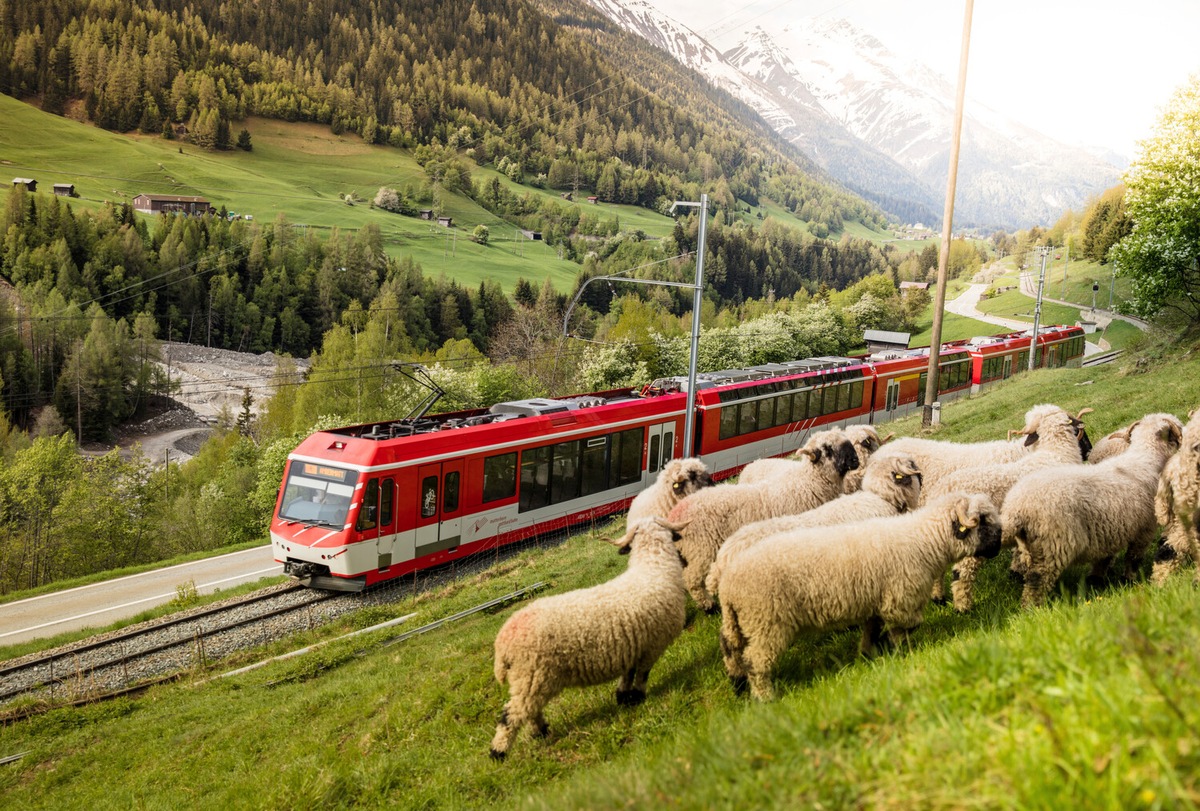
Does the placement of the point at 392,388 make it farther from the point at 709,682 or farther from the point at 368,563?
the point at 709,682

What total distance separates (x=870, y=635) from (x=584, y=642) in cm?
282

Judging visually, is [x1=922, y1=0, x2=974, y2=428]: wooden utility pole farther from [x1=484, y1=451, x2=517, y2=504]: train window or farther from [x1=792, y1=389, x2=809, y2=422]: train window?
[x1=484, y1=451, x2=517, y2=504]: train window

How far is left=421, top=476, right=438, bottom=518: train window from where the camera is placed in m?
18.2

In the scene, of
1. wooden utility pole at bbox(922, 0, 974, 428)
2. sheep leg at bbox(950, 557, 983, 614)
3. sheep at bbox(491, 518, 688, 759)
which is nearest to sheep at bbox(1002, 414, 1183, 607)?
sheep leg at bbox(950, 557, 983, 614)

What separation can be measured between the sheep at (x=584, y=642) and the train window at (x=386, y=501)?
10.6m

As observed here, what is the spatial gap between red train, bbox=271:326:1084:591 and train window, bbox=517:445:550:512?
1.3 inches

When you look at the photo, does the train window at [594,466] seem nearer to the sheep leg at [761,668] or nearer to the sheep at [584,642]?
the sheep at [584,642]

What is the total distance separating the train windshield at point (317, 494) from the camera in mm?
17156

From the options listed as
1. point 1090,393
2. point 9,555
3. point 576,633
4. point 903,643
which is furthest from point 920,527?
point 9,555

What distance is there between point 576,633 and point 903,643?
10.4ft

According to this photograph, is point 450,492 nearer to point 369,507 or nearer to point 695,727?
point 369,507

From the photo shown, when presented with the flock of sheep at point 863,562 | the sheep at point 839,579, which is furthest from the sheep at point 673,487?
the sheep at point 839,579

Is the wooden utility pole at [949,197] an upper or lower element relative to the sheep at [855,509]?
upper

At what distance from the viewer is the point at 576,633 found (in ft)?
23.6
